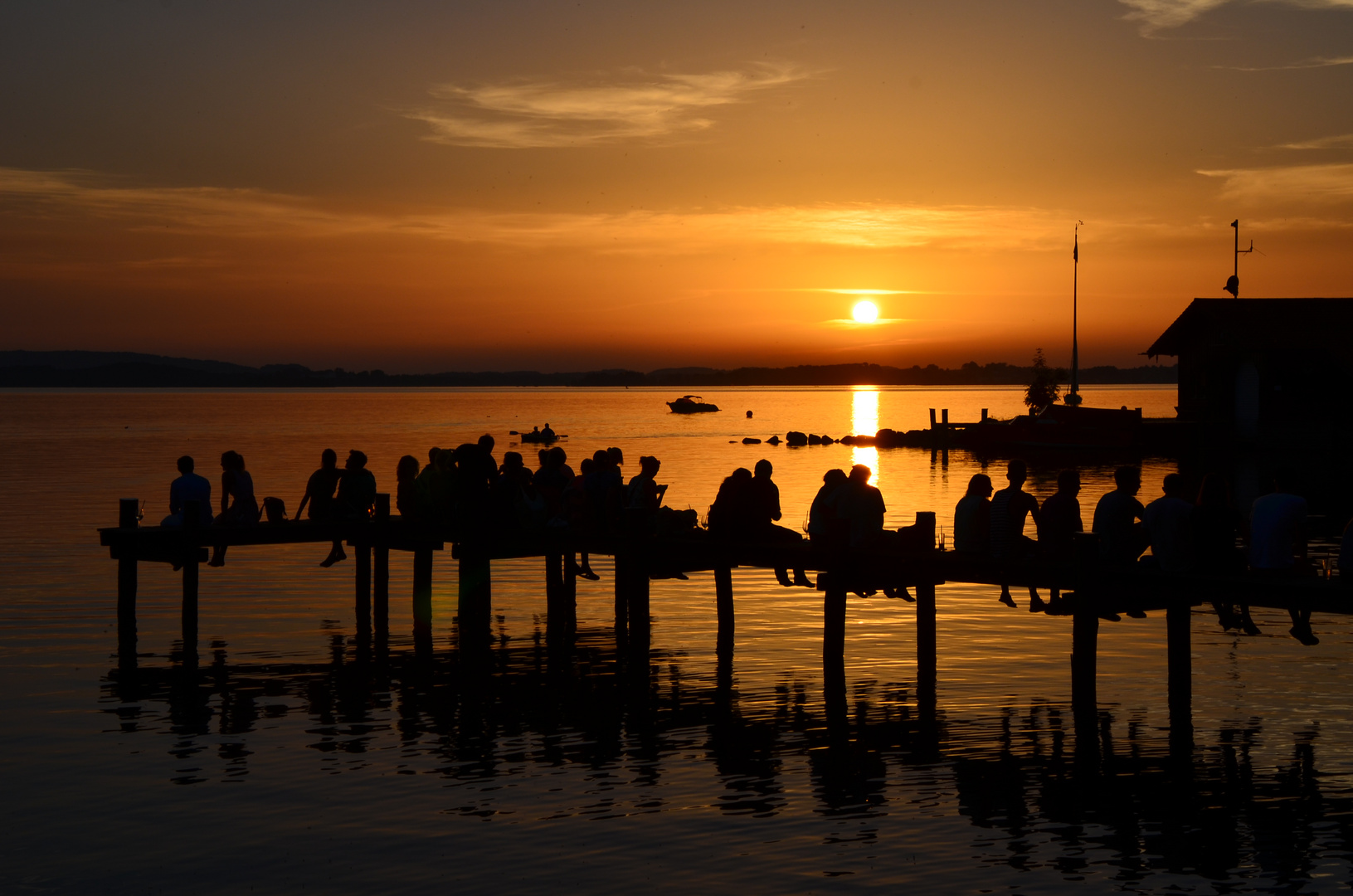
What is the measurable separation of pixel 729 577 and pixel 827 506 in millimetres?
3221

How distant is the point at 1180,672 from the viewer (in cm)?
1659

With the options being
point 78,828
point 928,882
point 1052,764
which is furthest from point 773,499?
point 78,828

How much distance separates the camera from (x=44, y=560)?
3538 centimetres

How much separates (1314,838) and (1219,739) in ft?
12.2

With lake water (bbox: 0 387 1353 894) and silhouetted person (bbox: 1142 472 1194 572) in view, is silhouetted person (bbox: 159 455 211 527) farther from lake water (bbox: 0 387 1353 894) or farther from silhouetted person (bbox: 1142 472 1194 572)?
silhouetted person (bbox: 1142 472 1194 572)

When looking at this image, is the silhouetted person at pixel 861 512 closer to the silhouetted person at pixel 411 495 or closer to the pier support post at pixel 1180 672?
the pier support post at pixel 1180 672

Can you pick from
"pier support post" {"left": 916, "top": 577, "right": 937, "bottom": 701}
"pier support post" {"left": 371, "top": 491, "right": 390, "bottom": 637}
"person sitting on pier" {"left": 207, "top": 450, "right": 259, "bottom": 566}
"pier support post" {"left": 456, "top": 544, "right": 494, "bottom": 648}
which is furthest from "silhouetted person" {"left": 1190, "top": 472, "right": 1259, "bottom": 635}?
"person sitting on pier" {"left": 207, "top": 450, "right": 259, "bottom": 566}

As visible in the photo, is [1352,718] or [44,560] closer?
[1352,718]

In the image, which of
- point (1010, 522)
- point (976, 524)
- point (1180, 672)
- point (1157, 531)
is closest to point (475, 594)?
point (976, 524)

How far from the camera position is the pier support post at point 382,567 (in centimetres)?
2448

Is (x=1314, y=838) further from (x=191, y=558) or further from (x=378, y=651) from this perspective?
(x=191, y=558)

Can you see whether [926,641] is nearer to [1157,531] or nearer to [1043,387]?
[1157,531]

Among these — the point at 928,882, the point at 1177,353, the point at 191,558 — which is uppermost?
the point at 1177,353

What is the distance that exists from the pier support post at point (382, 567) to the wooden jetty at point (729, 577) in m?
0.03
